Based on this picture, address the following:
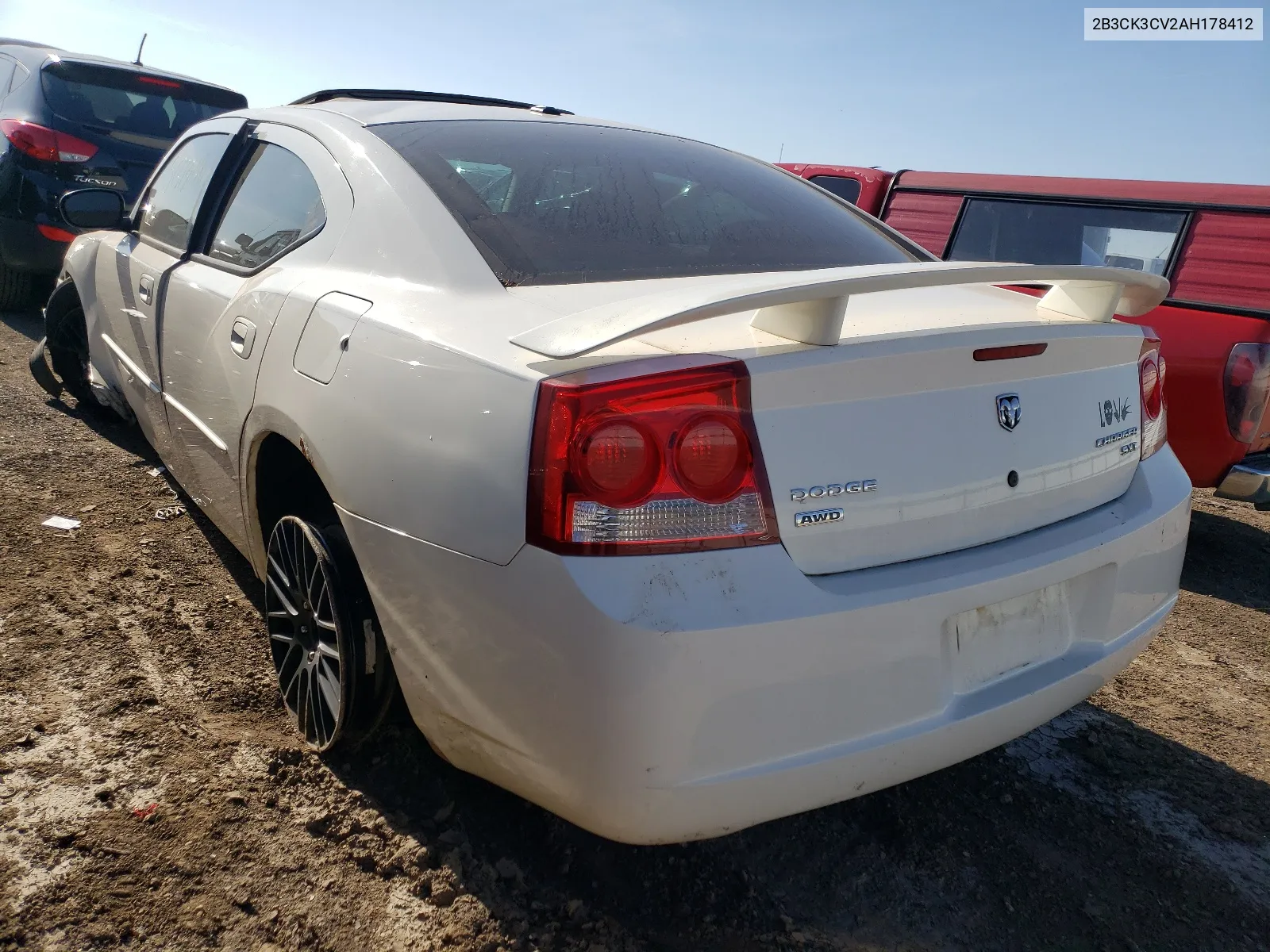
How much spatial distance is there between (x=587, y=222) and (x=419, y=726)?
1.16 metres

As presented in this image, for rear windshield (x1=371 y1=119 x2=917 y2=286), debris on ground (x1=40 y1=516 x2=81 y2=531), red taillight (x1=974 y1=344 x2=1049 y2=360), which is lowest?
Answer: debris on ground (x1=40 y1=516 x2=81 y2=531)

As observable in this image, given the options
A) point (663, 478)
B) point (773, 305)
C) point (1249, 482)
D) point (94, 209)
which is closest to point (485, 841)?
point (663, 478)

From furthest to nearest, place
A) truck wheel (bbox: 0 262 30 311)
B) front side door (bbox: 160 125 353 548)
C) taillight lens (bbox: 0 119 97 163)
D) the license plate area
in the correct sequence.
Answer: truck wheel (bbox: 0 262 30 311) → taillight lens (bbox: 0 119 97 163) → front side door (bbox: 160 125 353 548) → the license plate area

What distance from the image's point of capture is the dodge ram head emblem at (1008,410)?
181cm

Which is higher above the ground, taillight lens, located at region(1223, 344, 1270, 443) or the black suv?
the black suv

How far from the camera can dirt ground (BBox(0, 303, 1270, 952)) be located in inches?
73.3

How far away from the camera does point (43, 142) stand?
250 inches

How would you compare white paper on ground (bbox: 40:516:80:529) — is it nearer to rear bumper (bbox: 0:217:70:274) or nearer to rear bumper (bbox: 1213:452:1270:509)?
rear bumper (bbox: 0:217:70:274)

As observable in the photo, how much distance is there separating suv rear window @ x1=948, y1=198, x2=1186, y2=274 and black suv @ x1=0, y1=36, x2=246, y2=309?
560cm

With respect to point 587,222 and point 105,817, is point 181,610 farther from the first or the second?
point 587,222

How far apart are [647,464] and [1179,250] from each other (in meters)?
4.55

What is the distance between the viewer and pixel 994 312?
2029 millimetres

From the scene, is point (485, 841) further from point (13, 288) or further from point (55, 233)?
point (13, 288)

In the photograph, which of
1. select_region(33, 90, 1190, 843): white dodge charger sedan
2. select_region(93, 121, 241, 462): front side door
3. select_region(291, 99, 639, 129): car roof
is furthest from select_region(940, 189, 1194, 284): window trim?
select_region(93, 121, 241, 462): front side door
